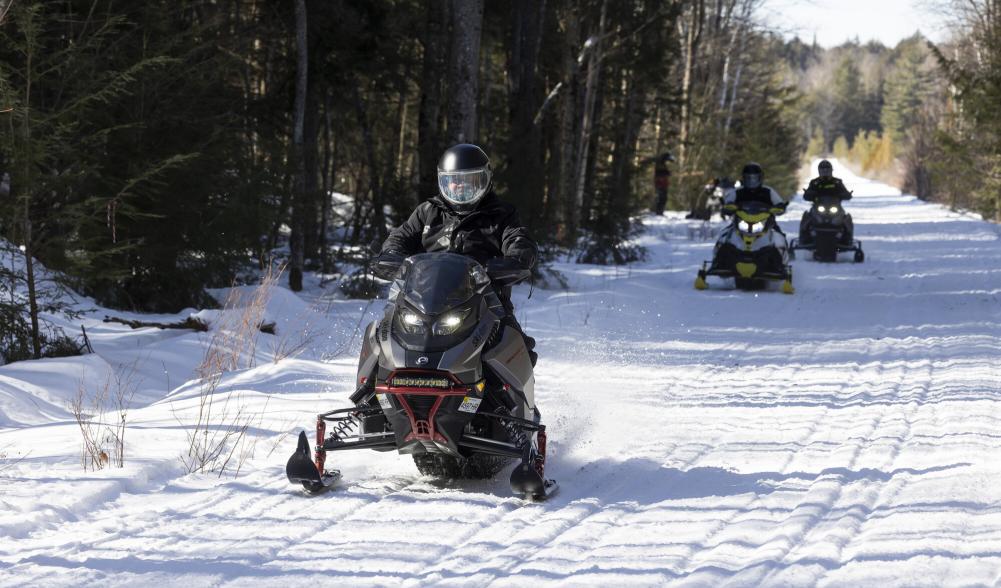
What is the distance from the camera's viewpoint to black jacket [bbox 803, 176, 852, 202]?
22156 millimetres

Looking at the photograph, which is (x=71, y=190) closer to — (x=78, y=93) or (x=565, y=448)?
(x=78, y=93)

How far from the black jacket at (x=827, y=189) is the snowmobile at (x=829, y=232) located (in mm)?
90

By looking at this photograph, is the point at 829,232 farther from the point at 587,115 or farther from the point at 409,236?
the point at 409,236

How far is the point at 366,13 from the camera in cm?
1762

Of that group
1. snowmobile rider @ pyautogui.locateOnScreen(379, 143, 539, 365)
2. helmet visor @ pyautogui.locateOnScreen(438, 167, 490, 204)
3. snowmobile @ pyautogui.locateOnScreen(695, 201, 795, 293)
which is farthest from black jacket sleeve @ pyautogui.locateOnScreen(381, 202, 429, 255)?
snowmobile @ pyautogui.locateOnScreen(695, 201, 795, 293)

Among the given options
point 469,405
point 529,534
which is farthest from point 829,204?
point 529,534

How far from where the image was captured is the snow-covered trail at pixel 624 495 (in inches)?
183

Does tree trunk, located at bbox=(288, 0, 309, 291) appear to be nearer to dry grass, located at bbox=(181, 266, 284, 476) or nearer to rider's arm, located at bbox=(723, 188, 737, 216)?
dry grass, located at bbox=(181, 266, 284, 476)

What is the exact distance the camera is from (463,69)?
13.8 m

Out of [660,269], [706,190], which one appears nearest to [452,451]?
[660,269]

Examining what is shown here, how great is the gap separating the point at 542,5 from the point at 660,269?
5.89m

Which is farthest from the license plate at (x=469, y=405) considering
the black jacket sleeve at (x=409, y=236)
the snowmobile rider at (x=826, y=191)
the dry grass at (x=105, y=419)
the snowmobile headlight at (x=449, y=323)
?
the snowmobile rider at (x=826, y=191)

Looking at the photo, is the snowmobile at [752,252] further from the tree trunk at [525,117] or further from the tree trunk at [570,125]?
the tree trunk at [570,125]

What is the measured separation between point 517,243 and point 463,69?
25.4 ft
